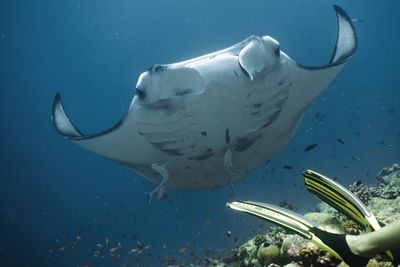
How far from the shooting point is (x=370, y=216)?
2.07 m

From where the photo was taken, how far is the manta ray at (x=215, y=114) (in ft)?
10.5

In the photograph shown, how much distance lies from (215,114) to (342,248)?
6.78ft

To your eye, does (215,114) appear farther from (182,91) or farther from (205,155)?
(205,155)

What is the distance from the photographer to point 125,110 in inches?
2464

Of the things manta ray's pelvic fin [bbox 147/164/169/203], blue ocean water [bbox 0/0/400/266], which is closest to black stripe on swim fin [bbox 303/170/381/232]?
manta ray's pelvic fin [bbox 147/164/169/203]

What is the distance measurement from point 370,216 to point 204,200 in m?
57.8

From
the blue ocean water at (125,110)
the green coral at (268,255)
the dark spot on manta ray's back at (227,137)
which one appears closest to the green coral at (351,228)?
the green coral at (268,255)

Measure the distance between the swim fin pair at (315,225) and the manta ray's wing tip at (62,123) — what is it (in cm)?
309

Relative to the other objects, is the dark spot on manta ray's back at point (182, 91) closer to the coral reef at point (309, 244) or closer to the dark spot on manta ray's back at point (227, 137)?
the dark spot on manta ray's back at point (227, 137)

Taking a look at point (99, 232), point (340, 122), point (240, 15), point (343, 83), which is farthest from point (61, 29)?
point (343, 83)

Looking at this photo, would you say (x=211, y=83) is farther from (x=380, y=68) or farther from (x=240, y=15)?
(x=380, y=68)

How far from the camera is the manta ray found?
3.19m

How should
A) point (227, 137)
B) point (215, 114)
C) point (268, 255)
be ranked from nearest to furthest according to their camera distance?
point (215, 114), point (227, 137), point (268, 255)

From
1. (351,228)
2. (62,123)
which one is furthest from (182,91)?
(351,228)
